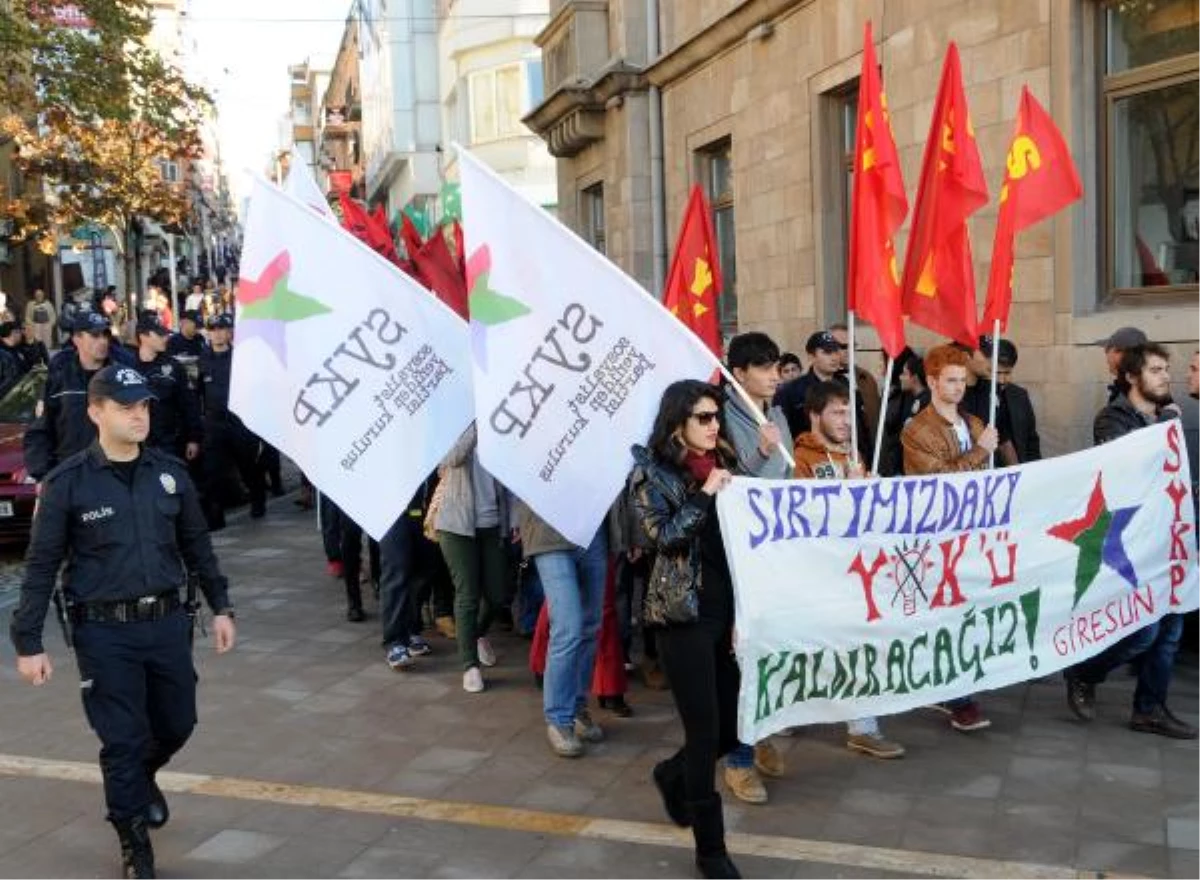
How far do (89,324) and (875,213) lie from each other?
525 centimetres

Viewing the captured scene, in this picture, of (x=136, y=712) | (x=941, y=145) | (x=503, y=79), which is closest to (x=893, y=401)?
(x=941, y=145)

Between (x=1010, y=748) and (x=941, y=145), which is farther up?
(x=941, y=145)

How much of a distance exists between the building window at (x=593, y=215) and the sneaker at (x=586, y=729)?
12396 mm

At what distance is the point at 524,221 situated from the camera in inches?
201

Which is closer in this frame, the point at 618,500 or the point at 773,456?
the point at 773,456

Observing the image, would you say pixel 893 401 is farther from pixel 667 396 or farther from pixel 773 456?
pixel 667 396

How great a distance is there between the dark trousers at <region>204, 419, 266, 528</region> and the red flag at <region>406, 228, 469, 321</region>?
5.36m

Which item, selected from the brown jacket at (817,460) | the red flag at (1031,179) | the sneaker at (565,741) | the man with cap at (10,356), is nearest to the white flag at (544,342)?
the brown jacket at (817,460)

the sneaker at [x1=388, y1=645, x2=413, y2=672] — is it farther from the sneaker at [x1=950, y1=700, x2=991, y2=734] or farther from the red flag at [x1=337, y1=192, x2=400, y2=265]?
the sneaker at [x1=950, y1=700, x2=991, y2=734]

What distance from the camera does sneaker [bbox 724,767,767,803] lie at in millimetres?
4973

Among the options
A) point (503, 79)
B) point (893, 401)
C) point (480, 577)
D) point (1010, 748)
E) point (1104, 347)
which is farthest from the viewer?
point (503, 79)

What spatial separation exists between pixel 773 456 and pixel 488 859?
189 centimetres

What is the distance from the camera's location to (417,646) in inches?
290

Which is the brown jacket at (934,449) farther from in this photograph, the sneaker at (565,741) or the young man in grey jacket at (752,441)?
the sneaker at (565,741)
